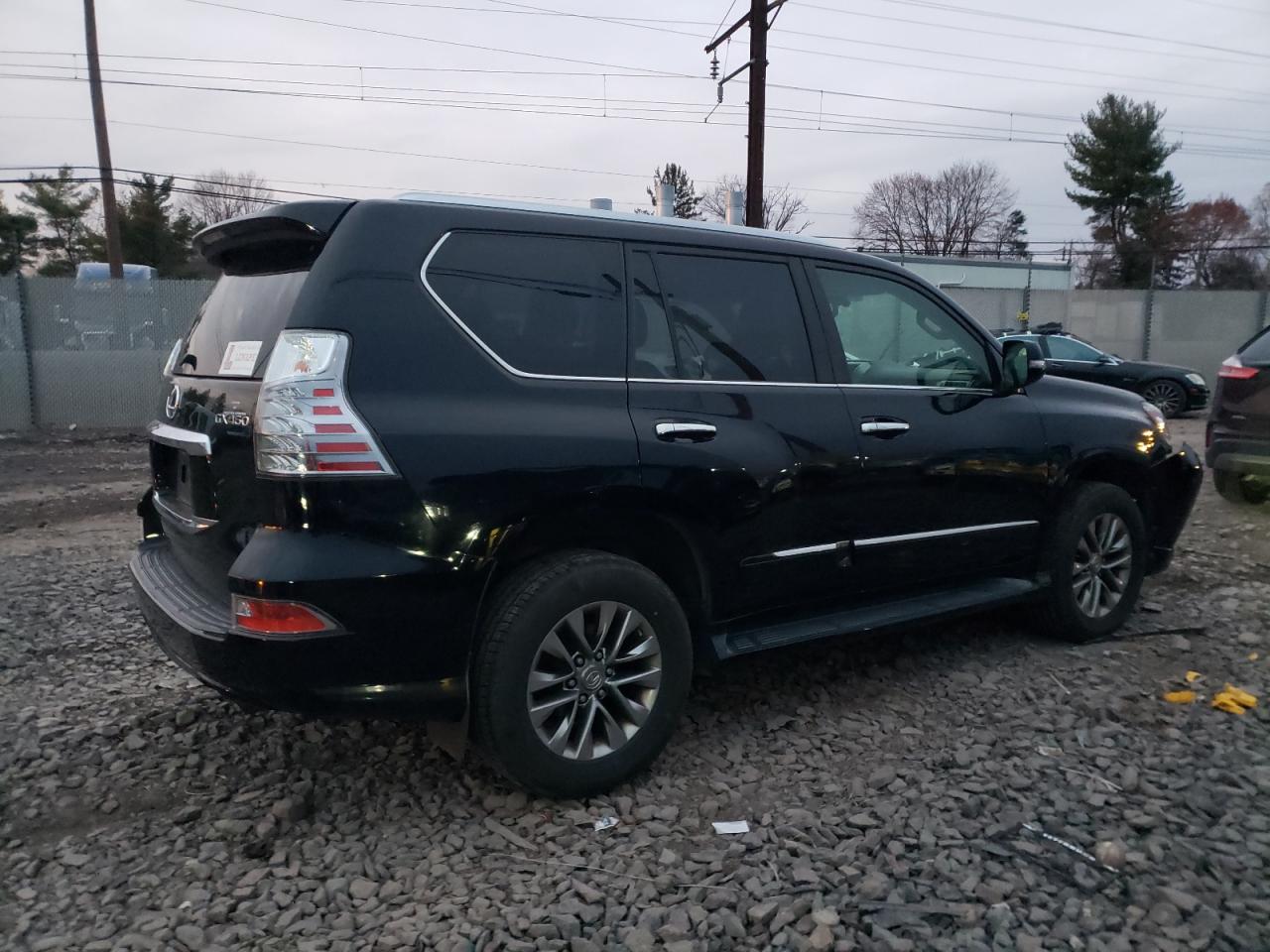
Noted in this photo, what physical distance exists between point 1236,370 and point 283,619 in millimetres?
7417

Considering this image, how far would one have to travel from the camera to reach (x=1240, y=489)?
8398 mm

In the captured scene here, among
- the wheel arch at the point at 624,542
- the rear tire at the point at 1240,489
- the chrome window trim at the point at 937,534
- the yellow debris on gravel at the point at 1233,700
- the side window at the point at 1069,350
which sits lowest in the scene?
the yellow debris on gravel at the point at 1233,700

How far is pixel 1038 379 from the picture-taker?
456 cm

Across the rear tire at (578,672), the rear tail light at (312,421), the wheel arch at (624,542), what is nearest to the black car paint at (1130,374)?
the wheel arch at (624,542)

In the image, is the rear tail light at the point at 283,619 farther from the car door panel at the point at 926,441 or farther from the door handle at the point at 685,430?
the car door panel at the point at 926,441

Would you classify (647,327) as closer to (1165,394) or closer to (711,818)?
(711,818)

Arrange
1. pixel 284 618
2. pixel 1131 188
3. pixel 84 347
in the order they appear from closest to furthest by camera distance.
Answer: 1. pixel 284 618
2. pixel 84 347
3. pixel 1131 188

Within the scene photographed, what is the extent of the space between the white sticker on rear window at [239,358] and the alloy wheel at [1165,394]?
16.6 m

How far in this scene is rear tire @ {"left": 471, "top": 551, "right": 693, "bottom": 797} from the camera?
2.94 m

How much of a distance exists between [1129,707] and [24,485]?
9.53 metres

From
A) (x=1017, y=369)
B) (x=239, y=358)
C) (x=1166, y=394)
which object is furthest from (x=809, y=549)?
(x=1166, y=394)

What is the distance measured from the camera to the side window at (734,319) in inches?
139

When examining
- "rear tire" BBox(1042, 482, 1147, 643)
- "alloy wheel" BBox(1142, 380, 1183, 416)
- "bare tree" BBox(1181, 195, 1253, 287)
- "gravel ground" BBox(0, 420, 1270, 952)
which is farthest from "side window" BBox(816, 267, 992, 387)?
"bare tree" BBox(1181, 195, 1253, 287)

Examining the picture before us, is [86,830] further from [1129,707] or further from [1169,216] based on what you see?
[1169,216]
